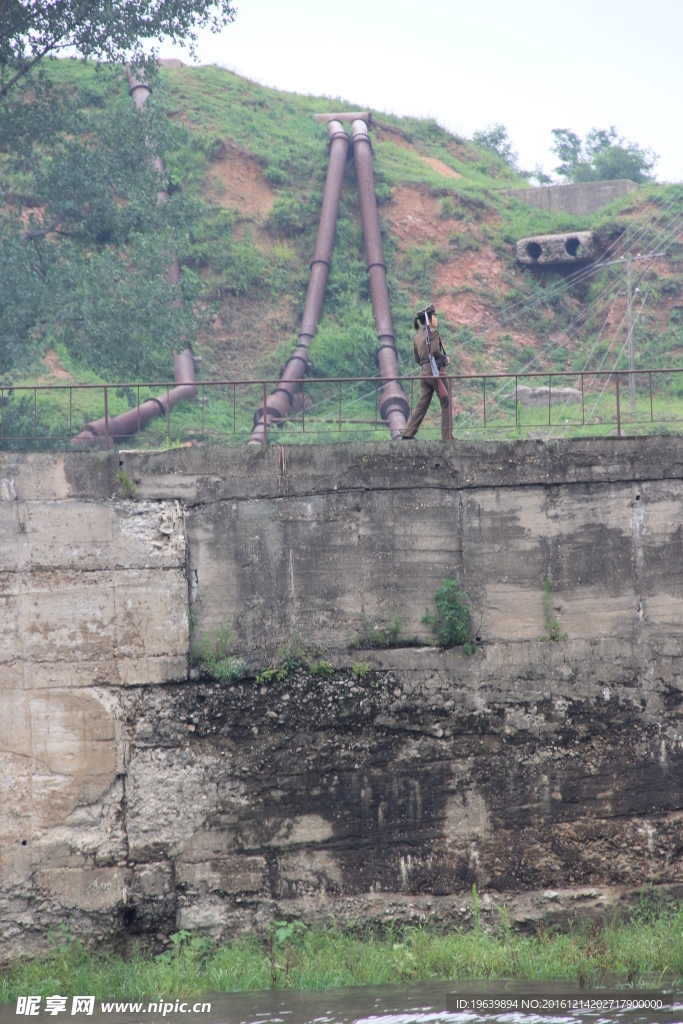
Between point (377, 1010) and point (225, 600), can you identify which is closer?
point (377, 1010)

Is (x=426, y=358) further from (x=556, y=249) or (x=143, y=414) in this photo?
(x=556, y=249)

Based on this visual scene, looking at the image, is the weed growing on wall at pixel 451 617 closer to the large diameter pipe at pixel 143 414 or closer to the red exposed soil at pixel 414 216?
the large diameter pipe at pixel 143 414

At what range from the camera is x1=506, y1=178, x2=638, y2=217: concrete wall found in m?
22.9

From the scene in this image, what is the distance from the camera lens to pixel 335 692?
8367 mm

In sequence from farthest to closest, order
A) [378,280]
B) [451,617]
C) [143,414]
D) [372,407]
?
[378,280]
[372,407]
[143,414]
[451,617]

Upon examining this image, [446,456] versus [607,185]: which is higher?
[607,185]

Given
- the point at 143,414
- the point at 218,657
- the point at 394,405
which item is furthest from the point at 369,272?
the point at 218,657

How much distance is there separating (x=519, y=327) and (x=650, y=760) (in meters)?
13.3

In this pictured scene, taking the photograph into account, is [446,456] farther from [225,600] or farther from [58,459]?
[58,459]

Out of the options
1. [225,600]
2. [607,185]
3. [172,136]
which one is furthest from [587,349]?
[225,600]

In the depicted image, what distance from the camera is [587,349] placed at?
19.4 metres

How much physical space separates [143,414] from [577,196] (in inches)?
529

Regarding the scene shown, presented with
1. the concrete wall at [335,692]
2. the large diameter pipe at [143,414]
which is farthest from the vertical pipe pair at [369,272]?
the concrete wall at [335,692]

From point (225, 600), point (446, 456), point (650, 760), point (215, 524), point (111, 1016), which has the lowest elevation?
point (111, 1016)
